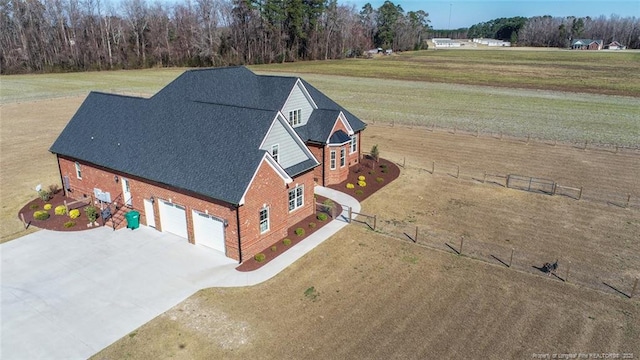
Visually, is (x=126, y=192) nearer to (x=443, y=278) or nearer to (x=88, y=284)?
(x=88, y=284)

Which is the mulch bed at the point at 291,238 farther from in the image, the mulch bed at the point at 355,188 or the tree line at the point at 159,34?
the tree line at the point at 159,34

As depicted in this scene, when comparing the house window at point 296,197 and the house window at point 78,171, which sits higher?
the house window at point 78,171

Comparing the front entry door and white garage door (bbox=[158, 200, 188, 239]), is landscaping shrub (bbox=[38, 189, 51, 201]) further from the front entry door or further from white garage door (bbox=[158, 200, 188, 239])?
white garage door (bbox=[158, 200, 188, 239])

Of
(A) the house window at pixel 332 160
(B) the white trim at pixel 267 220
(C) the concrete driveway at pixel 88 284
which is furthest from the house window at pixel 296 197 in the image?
(A) the house window at pixel 332 160

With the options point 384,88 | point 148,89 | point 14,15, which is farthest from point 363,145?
point 14,15

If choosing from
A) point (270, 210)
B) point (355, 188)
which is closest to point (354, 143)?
point (355, 188)

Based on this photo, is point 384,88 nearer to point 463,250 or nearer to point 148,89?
point 148,89
